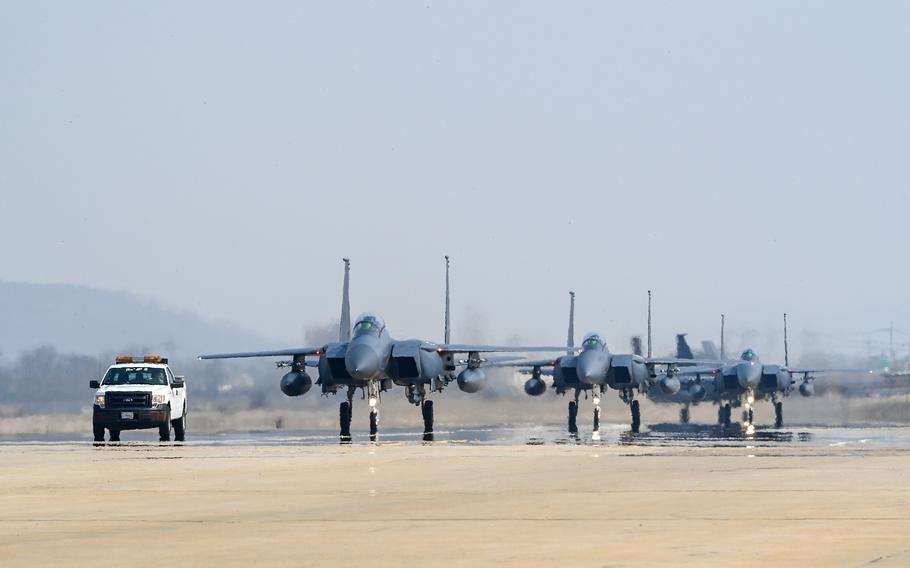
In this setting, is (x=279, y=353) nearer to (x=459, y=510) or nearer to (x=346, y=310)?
(x=346, y=310)

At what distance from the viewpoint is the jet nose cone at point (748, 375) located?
279 ft

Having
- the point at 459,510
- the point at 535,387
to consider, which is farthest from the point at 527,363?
the point at 459,510

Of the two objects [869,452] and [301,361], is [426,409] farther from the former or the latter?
[869,452]

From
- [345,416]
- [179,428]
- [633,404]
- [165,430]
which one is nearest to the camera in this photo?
[165,430]

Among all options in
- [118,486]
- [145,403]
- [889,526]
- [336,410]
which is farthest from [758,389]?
[889,526]

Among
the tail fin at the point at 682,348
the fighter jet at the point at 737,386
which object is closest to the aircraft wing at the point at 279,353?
the fighter jet at the point at 737,386

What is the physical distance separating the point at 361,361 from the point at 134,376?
725 centimetres

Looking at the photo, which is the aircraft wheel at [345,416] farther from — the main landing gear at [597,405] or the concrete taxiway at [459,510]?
the concrete taxiway at [459,510]

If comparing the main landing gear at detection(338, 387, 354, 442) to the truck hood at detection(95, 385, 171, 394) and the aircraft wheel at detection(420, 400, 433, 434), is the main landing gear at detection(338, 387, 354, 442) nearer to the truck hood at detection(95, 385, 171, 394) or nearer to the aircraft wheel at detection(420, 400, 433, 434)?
the aircraft wheel at detection(420, 400, 433, 434)

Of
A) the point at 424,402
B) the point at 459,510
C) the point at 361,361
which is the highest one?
→ the point at 361,361

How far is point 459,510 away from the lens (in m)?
18.0

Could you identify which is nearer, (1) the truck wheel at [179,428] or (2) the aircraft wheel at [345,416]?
(1) the truck wheel at [179,428]

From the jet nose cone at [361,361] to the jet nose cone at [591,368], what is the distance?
61.5 ft

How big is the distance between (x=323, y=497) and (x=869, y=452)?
18396mm
